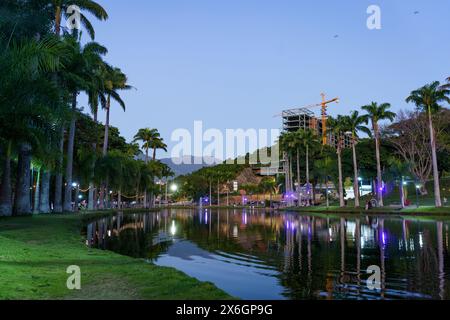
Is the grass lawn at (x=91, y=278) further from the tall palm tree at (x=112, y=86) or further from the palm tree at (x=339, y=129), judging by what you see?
the palm tree at (x=339, y=129)

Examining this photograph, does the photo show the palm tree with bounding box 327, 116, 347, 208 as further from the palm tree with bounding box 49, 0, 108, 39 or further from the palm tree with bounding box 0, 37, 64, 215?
the palm tree with bounding box 0, 37, 64, 215

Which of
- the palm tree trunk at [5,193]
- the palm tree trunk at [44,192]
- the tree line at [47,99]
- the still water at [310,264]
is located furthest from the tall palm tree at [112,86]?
the still water at [310,264]

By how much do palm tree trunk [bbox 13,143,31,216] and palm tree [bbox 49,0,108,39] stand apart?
13117 mm

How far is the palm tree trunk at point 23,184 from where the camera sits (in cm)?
3416

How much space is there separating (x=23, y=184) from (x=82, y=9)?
2016cm

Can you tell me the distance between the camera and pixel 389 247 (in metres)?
19.1

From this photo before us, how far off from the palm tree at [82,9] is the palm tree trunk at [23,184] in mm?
13117

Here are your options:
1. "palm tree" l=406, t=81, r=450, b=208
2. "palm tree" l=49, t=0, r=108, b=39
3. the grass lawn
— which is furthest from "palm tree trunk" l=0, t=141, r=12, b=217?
"palm tree" l=406, t=81, r=450, b=208

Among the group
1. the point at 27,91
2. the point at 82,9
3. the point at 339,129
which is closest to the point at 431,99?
the point at 339,129

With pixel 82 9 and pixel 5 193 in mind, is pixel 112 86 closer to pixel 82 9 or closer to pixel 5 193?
pixel 82 9

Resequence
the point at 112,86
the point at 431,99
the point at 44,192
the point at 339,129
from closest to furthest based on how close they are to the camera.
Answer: the point at 44,192 < the point at 431,99 < the point at 112,86 < the point at 339,129

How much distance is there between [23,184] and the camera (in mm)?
34719

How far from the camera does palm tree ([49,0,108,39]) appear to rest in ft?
134
